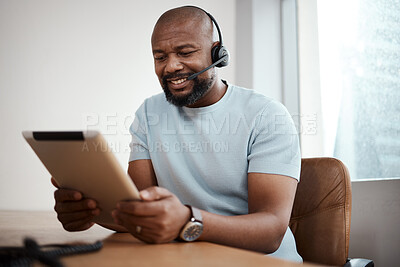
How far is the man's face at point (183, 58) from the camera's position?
1.34m

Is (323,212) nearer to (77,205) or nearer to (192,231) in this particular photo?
(192,231)

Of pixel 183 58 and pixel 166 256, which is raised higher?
pixel 183 58

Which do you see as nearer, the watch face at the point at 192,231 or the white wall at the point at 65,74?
the watch face at the point at 192,231

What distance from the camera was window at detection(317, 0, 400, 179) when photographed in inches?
77.1

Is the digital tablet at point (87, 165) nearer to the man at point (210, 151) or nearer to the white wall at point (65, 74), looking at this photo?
the man at point (210, 151)

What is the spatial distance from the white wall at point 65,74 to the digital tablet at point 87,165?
2.00 meters

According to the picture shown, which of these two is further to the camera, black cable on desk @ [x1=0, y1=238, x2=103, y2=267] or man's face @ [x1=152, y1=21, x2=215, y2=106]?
man's face @ [x1=152, y1=21, x2=215, y2=106]

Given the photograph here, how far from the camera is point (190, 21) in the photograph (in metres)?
1.36

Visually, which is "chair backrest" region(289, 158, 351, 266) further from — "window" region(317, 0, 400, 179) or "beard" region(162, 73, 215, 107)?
"window" region(317, 0, 400, 179)

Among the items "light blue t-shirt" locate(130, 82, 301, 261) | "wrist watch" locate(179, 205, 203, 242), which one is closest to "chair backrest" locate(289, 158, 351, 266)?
"light blue t-shirt" locate(130, 82, 301, 261)

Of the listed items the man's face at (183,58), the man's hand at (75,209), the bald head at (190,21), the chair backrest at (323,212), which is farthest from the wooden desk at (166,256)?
the bald head at (190,21)

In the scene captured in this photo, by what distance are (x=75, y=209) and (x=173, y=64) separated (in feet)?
1.93

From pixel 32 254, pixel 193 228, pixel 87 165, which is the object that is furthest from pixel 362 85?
pixel 32 254

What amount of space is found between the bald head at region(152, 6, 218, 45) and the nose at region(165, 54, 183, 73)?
10 centimetres
